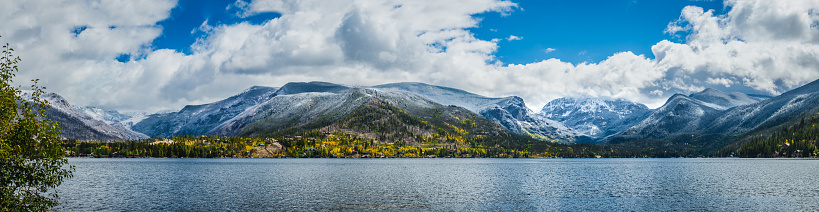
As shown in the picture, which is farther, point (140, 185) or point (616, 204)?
point (140, 185)

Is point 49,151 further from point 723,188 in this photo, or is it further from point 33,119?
point 723,188

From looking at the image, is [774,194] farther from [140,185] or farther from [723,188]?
[140,185]

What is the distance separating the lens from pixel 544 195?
10681 centimetres

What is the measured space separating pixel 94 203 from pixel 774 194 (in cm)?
12534

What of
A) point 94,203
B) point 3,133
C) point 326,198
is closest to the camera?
point 3,133

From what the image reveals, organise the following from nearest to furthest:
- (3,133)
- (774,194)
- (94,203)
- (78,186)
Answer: (3,133) → (94,203) → (774,194) → (78,186)

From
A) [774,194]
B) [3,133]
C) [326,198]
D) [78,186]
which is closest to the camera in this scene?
[3,133]

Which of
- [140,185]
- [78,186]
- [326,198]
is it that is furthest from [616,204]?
[78,186]

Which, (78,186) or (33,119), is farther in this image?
(78,186)

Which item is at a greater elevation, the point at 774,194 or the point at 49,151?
the point at 49,151

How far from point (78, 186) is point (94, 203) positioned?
36.1 meters

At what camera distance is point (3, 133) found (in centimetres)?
4509

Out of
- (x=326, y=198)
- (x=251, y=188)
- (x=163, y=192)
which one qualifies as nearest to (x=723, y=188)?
(x=326, y=198)

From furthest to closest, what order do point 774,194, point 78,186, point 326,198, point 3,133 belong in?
point 78,186 < point 774,194 < point 326,198 < point 3,133
